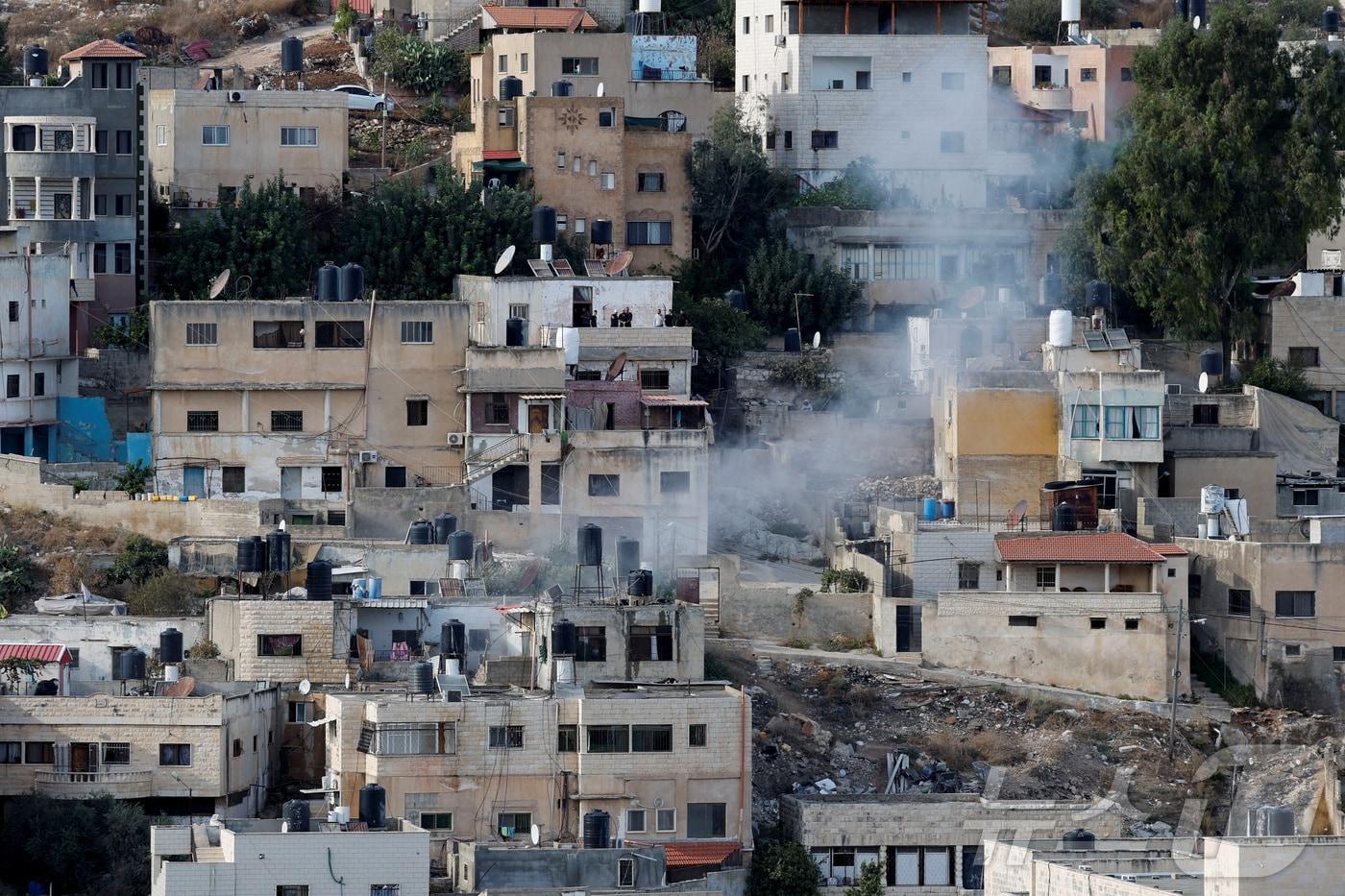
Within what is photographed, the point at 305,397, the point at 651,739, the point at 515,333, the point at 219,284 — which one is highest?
the point at 219,284

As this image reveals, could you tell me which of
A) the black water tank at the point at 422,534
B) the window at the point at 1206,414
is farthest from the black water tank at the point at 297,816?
the window at the point at 1206,414

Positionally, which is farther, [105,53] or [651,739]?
[105,53]

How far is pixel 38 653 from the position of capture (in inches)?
2297

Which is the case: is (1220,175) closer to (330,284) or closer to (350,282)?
(350,282)

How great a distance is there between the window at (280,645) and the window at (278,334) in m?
8.08

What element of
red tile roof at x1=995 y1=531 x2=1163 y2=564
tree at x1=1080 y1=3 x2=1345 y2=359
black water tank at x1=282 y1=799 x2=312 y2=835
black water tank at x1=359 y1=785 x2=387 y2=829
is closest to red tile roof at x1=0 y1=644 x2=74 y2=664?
black water tank at x1=359 y1=785 x2=387 y2=829

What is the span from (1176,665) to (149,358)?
1643 centimetres

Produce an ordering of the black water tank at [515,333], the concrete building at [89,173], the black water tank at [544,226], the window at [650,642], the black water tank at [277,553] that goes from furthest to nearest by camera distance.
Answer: the concrete building at [89,173] < the black water tank at [544,226] < the black water tank at [515,333] < the black water tank at [277,553] < the window at [650,642]

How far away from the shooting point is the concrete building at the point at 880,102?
3068 inches

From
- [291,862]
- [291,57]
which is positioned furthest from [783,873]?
[291,57]

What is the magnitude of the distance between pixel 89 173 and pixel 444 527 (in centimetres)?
1178

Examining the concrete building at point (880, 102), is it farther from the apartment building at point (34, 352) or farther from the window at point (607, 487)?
the apartment building at point (34, 352)

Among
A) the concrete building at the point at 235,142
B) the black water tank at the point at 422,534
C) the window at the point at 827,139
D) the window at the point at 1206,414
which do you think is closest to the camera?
the black water tank at the point at 422,534

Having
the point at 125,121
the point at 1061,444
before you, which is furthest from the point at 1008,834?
the point at 125,121
